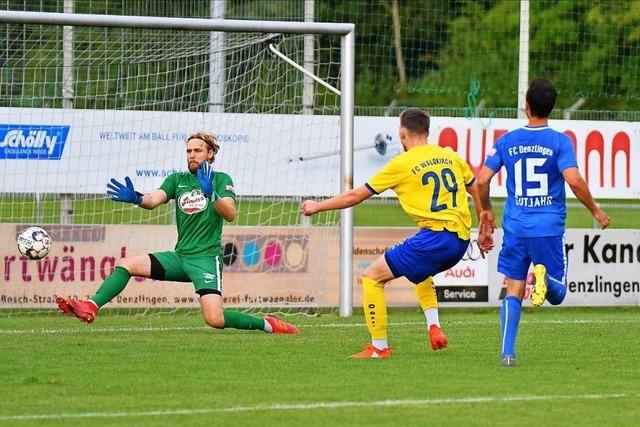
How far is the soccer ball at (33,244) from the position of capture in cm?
1244

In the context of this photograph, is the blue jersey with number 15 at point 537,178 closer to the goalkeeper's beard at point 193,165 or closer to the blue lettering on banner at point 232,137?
the goalkeeper's beard at point 193,165

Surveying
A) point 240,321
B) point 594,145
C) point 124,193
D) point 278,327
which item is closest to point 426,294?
point 240,321

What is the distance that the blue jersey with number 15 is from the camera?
30.8 feet

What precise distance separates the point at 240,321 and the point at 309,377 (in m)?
2.79

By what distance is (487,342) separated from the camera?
1164 cm

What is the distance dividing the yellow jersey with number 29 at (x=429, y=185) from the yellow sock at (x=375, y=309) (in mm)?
602

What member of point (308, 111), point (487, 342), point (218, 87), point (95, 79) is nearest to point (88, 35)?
point (95, 79)

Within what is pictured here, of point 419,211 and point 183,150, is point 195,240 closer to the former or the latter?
point 419,211

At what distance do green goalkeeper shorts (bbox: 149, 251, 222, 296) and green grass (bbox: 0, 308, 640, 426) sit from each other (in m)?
0.51

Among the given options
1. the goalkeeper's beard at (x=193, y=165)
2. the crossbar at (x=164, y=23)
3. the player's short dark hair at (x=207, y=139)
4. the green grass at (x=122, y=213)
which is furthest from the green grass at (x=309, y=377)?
the crossbar at (x=164, y=23)

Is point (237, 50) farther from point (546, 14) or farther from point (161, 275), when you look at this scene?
point (546, 14)

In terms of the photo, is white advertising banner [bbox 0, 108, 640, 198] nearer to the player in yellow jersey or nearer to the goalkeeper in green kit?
the goalkeeper in green kit

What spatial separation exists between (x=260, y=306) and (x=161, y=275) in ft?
13.7

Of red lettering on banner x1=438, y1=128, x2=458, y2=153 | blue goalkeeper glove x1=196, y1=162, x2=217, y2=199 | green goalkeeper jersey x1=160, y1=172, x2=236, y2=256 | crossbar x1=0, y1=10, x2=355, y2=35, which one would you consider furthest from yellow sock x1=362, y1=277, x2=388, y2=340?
red lettering on banner x1=438, y1=128, x2=458, y2=153
